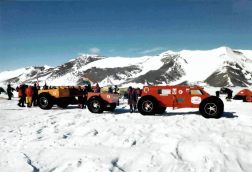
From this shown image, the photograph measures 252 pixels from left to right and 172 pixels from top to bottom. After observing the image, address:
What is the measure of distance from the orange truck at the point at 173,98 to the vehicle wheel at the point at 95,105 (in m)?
2.42

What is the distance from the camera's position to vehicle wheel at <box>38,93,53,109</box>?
20484mm

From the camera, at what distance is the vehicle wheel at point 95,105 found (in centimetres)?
1795

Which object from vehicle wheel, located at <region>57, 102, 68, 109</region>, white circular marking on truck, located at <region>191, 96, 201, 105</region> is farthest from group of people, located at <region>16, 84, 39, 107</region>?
white circular marking on truck, located at <region>191, 96, 201, 105</region>

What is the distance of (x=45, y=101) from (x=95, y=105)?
4342mm

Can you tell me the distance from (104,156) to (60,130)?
160 inches

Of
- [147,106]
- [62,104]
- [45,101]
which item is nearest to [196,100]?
[147,106]

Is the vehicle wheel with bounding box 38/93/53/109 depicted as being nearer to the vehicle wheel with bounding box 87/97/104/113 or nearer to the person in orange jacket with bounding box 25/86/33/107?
the person in orange jacket with bounding box 25/86/33/107

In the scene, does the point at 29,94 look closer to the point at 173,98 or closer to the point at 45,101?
the point at 45,101

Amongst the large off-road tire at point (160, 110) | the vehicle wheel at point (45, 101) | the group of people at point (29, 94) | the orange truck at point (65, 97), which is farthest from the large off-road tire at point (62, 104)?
the large off-road tire at point (160, 110)

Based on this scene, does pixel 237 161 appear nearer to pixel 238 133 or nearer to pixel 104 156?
pixel 238 133

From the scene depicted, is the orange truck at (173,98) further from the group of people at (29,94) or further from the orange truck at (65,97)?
Result: the group of people at (29,94)

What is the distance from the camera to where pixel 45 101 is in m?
20.6

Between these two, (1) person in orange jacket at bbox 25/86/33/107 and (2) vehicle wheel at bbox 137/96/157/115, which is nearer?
(2) vehicle wheel at bbox 137/96/157/115

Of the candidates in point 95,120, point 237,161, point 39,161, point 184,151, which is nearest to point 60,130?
point 95,120
